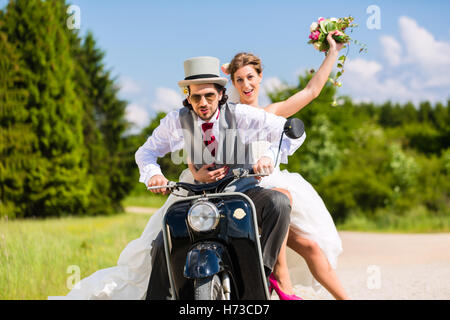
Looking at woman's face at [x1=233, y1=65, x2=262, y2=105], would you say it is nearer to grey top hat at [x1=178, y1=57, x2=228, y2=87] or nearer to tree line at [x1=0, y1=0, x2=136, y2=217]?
grey top hat at [x1=178, y1=57, x2=228, y2=87]

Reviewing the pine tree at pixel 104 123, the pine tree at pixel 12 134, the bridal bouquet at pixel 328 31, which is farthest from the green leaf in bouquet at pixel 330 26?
the pine tree at pixel 104 123

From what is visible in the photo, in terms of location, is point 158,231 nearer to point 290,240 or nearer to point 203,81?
point 290,240

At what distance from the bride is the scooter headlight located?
0.73m

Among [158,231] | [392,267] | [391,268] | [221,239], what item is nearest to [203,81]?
[221,239]

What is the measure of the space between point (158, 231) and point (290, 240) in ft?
3.12

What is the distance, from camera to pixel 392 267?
694 cm

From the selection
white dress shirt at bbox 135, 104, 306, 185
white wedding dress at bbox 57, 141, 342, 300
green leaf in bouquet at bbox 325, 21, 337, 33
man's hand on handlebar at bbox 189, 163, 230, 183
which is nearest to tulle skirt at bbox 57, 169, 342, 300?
white wedding dress at bbox 57, 141, 342, 300

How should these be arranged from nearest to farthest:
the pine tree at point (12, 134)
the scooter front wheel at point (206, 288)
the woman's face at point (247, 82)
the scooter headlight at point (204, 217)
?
the scooter front wheel at point (206, 288) → the scooter headlight at point (204, 217) → the woman's face at point (247, 82) → the pine tree at point (12, 134)

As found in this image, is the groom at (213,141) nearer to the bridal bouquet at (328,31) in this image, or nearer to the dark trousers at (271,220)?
the dark trousers at (271,220)

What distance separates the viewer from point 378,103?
64.2 m

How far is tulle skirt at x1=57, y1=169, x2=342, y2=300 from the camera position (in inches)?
128

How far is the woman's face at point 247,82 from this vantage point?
12.2ft

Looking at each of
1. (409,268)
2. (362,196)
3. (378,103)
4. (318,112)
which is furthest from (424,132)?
(378,103)
